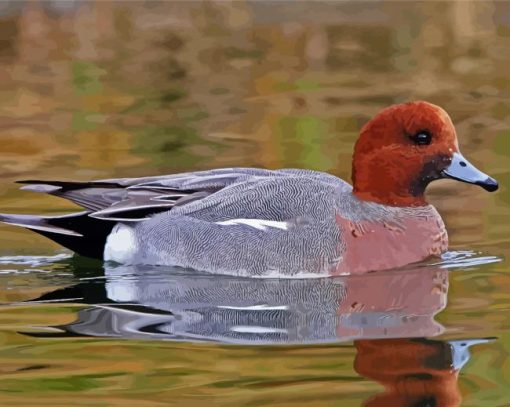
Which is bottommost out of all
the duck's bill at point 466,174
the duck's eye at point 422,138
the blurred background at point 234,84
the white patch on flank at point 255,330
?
the white patch on flank at point 255,330

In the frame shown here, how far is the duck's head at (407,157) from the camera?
7.27 metres

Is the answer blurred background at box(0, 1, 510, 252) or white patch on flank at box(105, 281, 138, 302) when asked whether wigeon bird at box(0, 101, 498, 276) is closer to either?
white patch on flank at box(105, 281, 138, 302)

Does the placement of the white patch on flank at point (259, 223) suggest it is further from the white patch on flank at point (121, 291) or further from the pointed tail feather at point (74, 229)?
the pointed tail feather at point (74, 229)

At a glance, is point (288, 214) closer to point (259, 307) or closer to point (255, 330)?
point (259, 307)

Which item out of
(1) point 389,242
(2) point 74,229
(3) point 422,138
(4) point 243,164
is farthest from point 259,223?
(4) point 243,164

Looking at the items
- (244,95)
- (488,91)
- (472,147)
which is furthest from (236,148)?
(488,91)

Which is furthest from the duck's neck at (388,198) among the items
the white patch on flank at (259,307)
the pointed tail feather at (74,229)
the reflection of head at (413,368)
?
the reflection of head at (413,368)

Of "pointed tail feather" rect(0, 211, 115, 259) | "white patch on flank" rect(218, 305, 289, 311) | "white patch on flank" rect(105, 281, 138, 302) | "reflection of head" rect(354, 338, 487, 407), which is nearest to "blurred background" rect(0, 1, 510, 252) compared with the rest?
"pointed tail feather" rect(0, 211, 115, 259)

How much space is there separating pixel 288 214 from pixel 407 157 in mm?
700

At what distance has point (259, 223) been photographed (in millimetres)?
7215

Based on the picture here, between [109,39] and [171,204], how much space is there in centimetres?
877

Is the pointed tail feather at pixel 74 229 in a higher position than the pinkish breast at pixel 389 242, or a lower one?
higher

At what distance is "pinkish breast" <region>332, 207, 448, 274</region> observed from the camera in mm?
7113

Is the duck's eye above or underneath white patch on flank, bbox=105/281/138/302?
above
